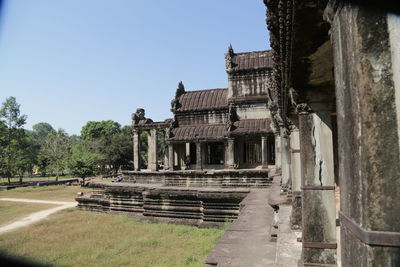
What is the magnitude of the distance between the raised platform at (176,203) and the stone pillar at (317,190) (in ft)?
17.9

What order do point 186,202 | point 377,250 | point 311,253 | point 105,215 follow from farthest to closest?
point 105,215, point 186,202, point 311,253, point 377,250

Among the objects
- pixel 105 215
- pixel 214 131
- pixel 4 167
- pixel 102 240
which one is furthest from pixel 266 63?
pixel 4 167

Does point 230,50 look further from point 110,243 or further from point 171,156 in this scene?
point 110,243

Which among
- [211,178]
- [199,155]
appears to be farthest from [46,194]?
[211,178]

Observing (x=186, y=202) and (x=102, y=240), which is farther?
(x=186, y=202)

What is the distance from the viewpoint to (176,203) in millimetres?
9523

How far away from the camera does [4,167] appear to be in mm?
30250

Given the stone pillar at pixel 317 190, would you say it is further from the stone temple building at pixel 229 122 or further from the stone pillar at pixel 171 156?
the stone pillar at pixel 171 156

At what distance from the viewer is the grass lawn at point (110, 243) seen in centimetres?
620

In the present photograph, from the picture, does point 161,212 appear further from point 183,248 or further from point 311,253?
point 311,253

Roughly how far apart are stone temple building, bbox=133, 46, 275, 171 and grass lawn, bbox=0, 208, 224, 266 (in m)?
8.68

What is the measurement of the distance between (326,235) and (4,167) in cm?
3525

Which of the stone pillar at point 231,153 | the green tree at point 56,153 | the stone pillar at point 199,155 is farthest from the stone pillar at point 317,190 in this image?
the green tree at point 56,153

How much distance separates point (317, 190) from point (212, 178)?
29.6 feet
